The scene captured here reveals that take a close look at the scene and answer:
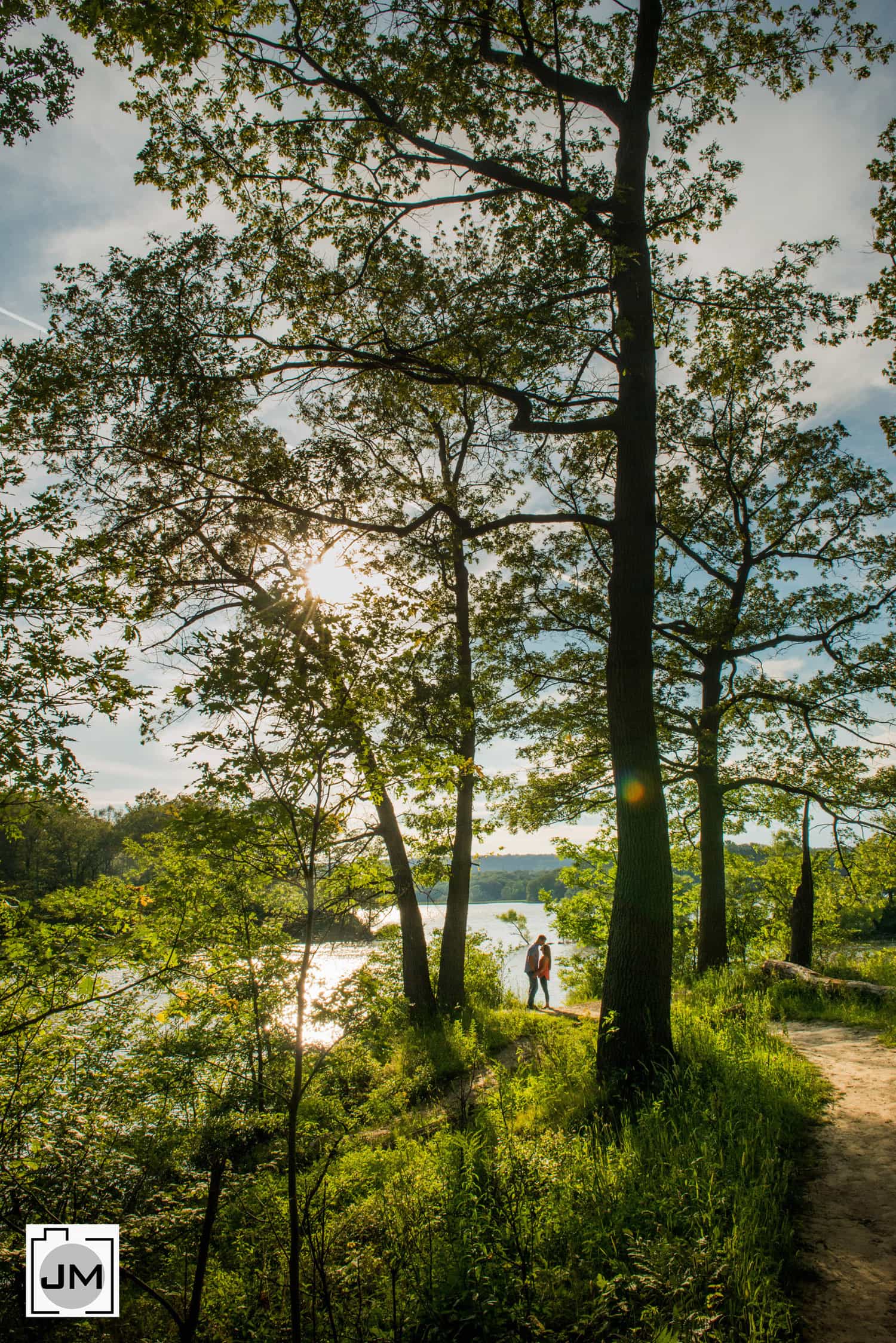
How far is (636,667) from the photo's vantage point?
680 cm

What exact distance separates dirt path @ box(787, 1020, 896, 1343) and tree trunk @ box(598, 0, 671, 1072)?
1546 millimetres

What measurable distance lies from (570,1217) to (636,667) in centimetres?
471

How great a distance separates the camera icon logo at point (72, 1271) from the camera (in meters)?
2.53

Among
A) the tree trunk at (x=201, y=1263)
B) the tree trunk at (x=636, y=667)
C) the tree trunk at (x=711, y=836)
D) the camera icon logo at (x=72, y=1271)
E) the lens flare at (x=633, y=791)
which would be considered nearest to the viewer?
the tree trunk at (x=201, y=1263)

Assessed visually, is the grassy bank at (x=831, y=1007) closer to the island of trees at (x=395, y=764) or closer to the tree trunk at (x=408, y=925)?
the island of trees at (x=395, y=764)

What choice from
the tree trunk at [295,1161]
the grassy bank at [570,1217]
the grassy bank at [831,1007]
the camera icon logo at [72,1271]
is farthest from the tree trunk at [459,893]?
the camera icon logo at [72,1271]

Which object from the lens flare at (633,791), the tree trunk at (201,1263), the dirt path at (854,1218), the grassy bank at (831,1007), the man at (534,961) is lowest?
the man at (534,961)

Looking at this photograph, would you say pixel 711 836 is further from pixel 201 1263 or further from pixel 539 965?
pixel 201 1263

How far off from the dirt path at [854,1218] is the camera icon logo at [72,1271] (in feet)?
10.1

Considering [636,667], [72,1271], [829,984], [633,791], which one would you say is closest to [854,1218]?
[633,791]

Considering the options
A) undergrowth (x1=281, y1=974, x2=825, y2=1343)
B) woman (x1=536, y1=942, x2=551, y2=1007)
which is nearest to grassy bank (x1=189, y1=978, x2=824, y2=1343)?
undergrowth (x1=281, y1=974, x2=825, y2=1343)

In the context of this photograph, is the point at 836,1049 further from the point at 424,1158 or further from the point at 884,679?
the point at 884,679

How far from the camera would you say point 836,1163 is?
4316 mm

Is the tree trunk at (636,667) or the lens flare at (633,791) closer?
the tree trunk at (636,667)
